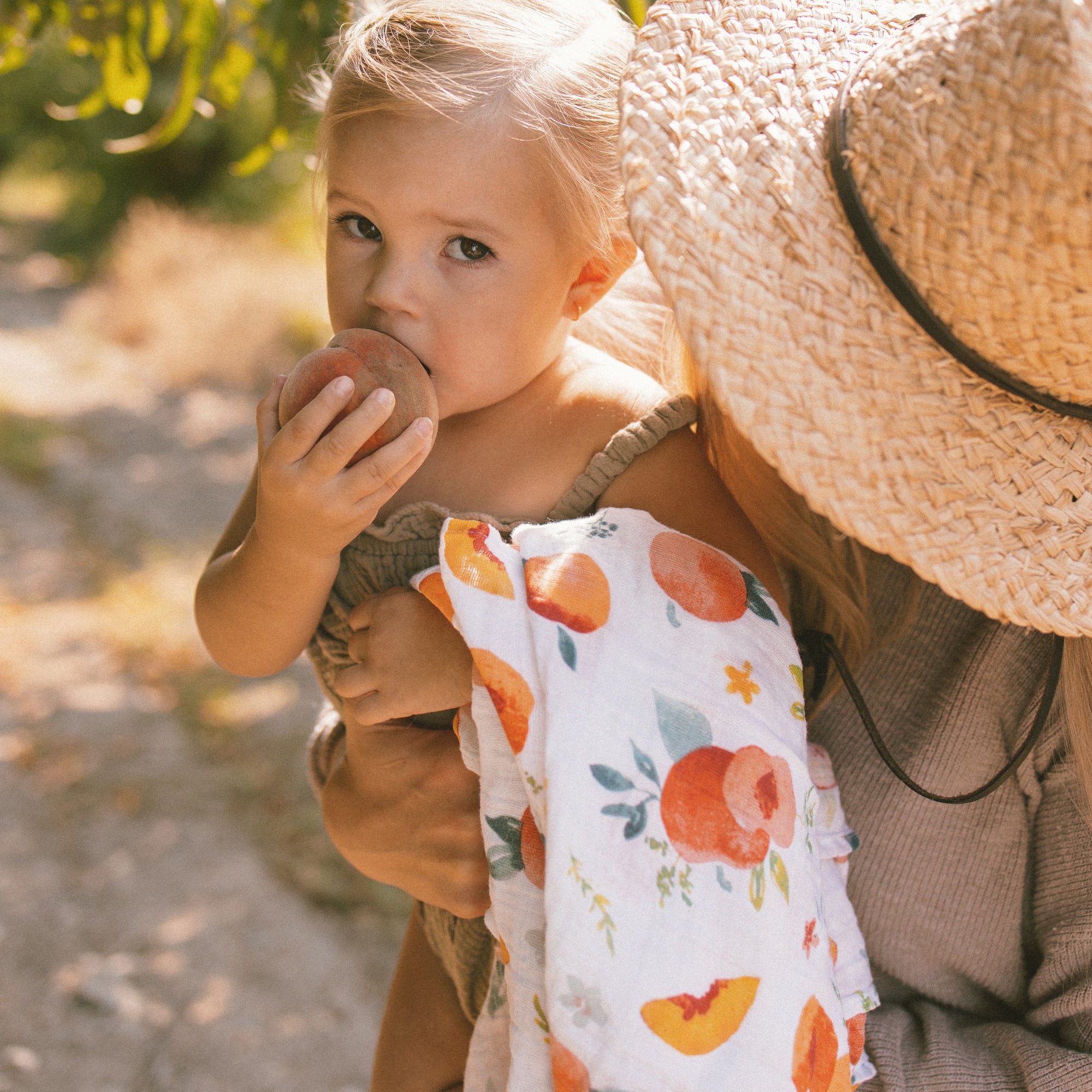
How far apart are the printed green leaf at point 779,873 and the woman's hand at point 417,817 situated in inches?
16.1

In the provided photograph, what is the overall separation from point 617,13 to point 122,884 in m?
2.98

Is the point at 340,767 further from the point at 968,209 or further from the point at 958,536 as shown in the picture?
the point at 968,209

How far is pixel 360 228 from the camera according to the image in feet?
4.41

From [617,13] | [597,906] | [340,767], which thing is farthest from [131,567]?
[597,906]

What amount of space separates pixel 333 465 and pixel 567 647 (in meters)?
0.36

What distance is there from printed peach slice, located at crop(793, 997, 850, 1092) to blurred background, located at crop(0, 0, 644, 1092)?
1401 mm

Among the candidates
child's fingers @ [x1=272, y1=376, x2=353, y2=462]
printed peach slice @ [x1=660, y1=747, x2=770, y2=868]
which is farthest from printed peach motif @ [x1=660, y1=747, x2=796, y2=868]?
child's fingers @ [x1=272, y1=376, x2=353, y2=462]

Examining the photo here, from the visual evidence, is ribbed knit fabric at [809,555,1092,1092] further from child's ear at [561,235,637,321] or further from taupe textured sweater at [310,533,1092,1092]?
child's ear at [561,235,637,321]

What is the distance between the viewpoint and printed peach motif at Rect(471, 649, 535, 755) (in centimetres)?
105

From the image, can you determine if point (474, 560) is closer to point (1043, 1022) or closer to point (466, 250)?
point (466, 250)

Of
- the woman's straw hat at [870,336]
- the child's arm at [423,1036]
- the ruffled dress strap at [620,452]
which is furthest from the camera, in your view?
the child's arm at [423,1036]

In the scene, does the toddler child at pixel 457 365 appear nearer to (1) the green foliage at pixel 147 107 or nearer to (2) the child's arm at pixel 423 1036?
(2) the child's arm at pixel 423 1036

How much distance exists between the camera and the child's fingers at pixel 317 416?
1.20m

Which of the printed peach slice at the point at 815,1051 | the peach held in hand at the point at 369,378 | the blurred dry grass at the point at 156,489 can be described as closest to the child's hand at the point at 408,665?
the peach held in hand at the point at 369,378
